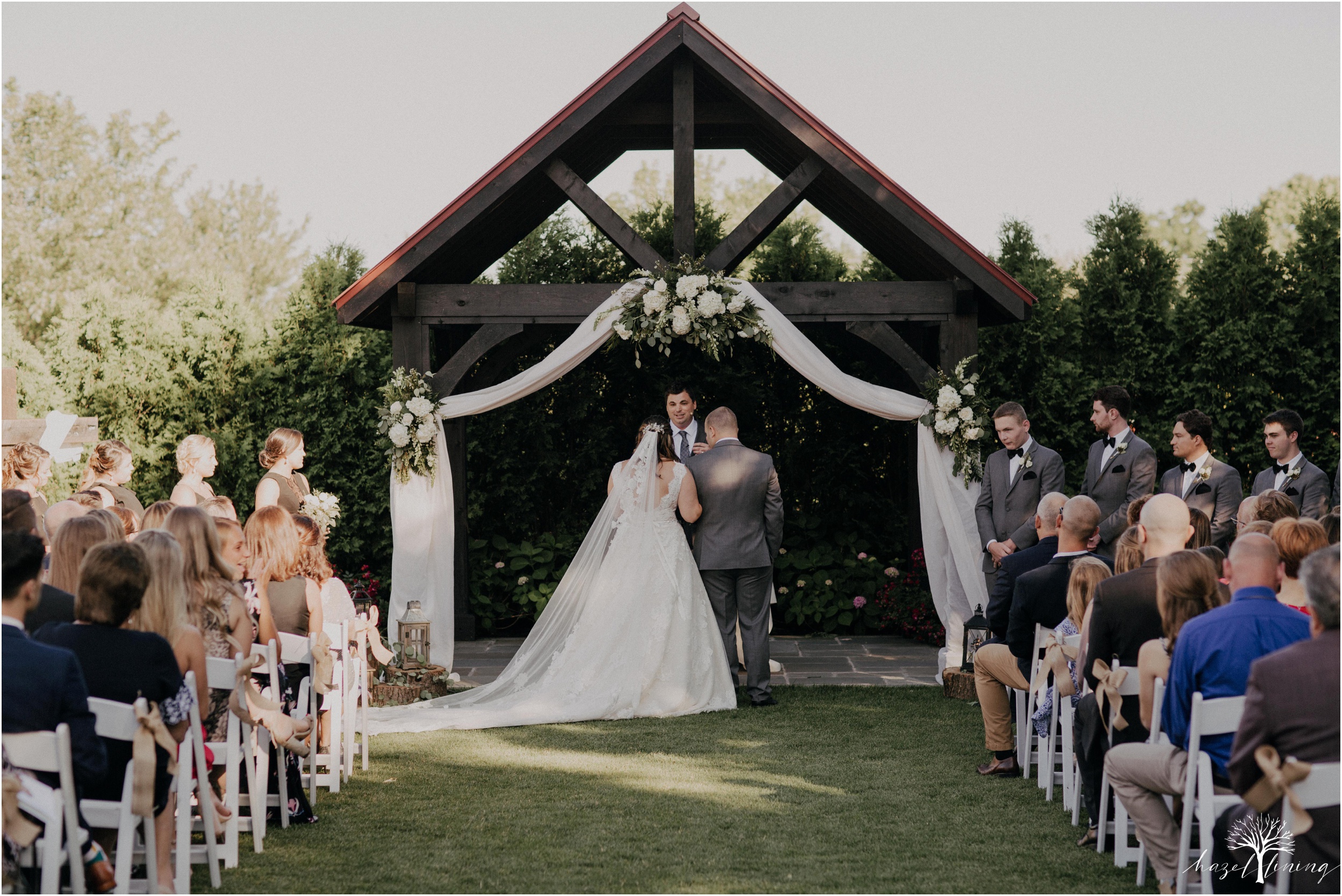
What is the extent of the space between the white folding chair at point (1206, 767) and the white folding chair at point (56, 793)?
3079 millimetres

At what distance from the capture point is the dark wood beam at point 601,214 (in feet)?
26.3

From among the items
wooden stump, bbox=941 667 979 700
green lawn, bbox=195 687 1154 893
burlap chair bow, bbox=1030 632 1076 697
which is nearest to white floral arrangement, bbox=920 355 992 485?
wooden stump, bbox=941 667 979 700

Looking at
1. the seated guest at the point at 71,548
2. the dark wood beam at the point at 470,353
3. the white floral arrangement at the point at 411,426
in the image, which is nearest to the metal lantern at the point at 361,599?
the white floral arrangement at the point at 411,426

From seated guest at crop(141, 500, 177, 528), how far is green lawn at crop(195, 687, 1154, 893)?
134cm

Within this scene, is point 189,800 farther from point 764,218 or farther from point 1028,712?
point 764,218

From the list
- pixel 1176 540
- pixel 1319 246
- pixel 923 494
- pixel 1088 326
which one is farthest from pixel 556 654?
pixel 1319 246

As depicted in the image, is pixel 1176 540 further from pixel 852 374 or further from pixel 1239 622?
pixel 852 374

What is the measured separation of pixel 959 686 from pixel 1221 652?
4.06 meters

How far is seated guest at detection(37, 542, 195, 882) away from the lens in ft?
10.9

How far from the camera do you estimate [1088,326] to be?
9.98m

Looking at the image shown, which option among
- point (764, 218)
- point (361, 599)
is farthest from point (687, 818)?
point (764, 218)

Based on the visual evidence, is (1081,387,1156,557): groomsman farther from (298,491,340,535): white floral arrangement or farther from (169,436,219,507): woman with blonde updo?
(169,436,219,507): woman with blonde updo

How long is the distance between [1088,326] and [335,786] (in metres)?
7.45

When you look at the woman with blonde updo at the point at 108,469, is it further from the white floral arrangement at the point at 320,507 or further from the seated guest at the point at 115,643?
the seated guest at the point at 115,643
